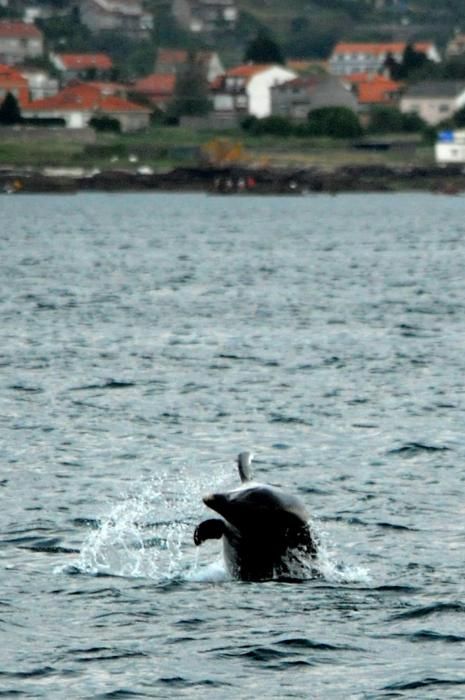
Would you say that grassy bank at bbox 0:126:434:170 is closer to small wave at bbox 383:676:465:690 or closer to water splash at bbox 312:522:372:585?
water splash at bbox 312:522:372:585

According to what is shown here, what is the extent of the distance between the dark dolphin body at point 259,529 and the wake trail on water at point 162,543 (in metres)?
0.42

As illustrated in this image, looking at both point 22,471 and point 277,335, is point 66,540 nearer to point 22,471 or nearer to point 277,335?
point 22,471

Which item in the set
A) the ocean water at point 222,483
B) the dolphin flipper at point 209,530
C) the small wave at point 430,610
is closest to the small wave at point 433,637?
the ocean water at point 222,483

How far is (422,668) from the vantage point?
18.0m

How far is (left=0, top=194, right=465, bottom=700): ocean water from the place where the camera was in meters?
18.3

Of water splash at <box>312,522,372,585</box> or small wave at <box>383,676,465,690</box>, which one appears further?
water splash at <box>312,522,372,585</box>

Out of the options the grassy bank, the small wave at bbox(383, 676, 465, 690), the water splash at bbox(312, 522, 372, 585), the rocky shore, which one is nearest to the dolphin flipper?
the water splash at bbox(312, 522, 372, 585)

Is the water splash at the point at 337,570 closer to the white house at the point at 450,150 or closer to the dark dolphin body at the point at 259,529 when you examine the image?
the dark dolphin body at the point at 259,529

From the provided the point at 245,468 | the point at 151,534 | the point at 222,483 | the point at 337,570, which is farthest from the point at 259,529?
the point at 222,483

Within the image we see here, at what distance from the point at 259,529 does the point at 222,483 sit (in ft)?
28.4

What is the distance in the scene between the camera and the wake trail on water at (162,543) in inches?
837

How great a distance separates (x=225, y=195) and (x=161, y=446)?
166 meters

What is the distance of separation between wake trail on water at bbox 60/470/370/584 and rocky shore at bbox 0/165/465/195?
532 feet

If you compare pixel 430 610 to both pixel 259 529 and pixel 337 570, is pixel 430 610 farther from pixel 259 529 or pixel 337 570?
pixel 259 529
